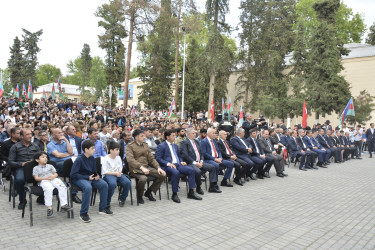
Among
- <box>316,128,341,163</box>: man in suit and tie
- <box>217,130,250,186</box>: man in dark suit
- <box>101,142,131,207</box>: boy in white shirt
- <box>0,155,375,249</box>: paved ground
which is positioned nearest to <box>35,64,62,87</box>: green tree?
<box>316,128,341,163</box>: man in suit and tie

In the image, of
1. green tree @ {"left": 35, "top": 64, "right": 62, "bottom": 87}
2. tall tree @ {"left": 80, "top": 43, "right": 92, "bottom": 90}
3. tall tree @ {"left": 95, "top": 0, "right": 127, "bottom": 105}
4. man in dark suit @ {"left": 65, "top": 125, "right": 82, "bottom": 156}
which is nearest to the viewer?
man in dark suit @ {"left": 65, "top": 125, "right": 82, "bottom": 156}

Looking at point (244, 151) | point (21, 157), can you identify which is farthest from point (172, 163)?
point (21, 157)

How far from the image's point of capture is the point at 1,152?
639 centimetres

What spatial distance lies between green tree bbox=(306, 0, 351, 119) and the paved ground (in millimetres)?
20243

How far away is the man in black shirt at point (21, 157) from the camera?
213 inches

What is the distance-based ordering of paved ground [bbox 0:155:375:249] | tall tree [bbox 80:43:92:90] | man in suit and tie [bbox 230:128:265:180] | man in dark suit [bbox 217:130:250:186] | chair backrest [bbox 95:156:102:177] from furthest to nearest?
tall tree [bbox 80:43:92:90], man in suit and tie [bbox 230:128:265:180], man in dark suit [bbox 217:130:250:186], chair backrest [bbox 95:156:102:177], paved ground [bbox 0:155:375:249]

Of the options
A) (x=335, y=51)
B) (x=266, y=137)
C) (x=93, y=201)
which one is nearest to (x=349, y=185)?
(x=266, y=137)

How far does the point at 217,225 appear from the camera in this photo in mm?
5016

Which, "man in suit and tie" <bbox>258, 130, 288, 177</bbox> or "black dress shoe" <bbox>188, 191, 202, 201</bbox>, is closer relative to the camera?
"black dress shoe" <bbox>188, 191, 202, 201</bbox>

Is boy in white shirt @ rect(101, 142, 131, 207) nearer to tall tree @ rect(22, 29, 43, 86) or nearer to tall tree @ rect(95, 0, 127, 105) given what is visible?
tall tree @ rect(95, 0, 127, 105)

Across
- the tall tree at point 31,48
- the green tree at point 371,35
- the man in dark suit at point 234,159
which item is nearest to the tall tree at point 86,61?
the tall tree at point 31,48

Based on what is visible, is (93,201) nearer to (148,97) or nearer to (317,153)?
(317,153)

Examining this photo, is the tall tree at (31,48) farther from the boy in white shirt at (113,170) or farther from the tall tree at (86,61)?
the boy in white shirt at (113,170)

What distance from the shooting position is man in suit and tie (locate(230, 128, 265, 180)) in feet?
30.0
